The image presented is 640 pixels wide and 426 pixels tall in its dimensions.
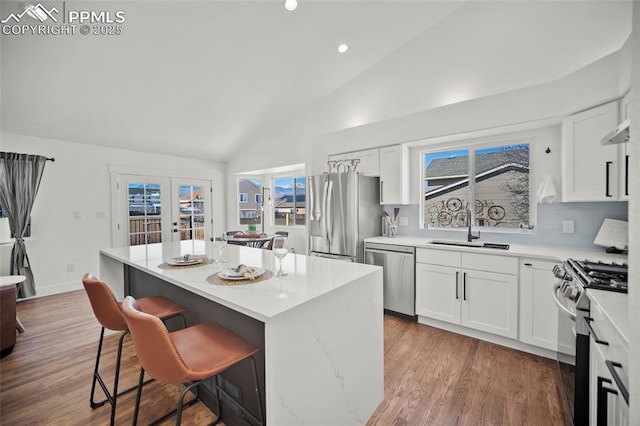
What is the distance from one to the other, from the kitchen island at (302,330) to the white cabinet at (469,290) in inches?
55.0

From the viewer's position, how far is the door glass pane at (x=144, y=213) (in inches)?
200

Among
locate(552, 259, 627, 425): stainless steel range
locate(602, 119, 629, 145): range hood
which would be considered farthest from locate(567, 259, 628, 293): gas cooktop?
locate(602, 119, 629, 145): range hood

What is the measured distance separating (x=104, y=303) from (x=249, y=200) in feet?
16.5

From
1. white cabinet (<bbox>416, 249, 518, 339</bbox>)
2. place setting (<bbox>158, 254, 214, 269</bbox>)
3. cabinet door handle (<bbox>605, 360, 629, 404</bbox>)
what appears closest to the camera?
cabinet door handle (<bbox>605, 360, 629, 404</bbox>)

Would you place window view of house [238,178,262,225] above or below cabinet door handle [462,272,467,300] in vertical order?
A: above

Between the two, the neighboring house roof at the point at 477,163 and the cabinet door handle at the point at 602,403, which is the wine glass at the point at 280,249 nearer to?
the cabinet door handle at the point at 602,403

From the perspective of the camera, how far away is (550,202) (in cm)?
278

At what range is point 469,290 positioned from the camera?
2.76 m

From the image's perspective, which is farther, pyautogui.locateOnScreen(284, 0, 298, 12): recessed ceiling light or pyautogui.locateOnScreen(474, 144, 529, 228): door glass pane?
pyautogui.locateOnScreen(474, 144, 529, 228): door glass pane

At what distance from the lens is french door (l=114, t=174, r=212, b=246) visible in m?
4.98

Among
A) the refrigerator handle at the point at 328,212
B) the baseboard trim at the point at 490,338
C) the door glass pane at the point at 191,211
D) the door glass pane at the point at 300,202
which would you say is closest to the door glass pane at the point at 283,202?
the door glass pane at the point at 300,202

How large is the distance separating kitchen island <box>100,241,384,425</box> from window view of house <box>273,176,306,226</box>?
3.75m

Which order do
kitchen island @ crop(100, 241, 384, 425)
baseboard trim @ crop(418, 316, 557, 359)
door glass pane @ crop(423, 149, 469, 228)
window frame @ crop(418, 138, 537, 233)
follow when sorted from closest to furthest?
1. kitchen island @ crop(100, 241, 384, 425)
2. baseboard trim @ crop(418, 316, 557, 359)
3. window frame @ crop(418, 138, 537, 233)
4. door glass pane @ crop(423, 149, 469, 228)

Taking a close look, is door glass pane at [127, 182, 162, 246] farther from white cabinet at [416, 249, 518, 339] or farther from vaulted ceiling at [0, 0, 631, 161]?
white cabinet at [416, 249, 518, 339]
